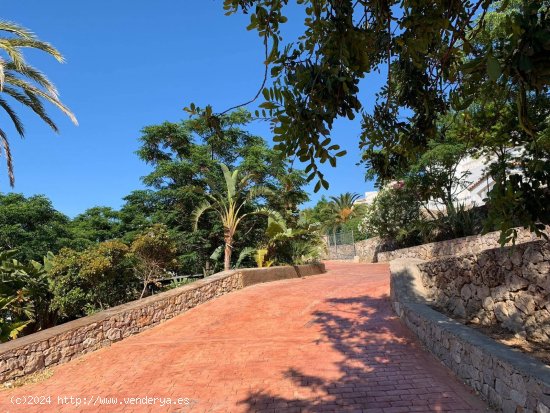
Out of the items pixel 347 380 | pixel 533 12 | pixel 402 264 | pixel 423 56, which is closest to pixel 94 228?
pixel 402 264

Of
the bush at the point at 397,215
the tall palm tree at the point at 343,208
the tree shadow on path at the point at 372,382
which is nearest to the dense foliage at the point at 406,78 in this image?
the tree shadow on path at the point at 372,382

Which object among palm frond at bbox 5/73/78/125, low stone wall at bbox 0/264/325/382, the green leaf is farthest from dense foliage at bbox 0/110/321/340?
the green leaf

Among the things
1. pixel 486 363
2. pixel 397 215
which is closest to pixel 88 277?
pixel 486 363

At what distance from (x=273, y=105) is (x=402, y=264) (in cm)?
935

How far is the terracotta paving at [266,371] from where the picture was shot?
15.2 ft

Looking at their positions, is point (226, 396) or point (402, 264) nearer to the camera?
point (226, 396)

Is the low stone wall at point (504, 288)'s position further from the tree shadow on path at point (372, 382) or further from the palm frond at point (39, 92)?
the palm frond at point (39, 92)

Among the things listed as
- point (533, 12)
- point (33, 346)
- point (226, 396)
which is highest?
point (533, 12)

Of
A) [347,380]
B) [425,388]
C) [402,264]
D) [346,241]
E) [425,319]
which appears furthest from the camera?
[346,241]

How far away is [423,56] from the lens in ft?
11.4

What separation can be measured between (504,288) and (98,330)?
763cm

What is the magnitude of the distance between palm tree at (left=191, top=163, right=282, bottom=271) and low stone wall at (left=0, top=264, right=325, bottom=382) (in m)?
3.12

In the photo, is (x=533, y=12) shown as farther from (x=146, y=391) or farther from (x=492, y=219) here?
(x=146, y=391)

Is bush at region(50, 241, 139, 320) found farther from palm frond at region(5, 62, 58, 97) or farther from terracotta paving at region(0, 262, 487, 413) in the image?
palm frond at region(5, 62, 58, 97)
